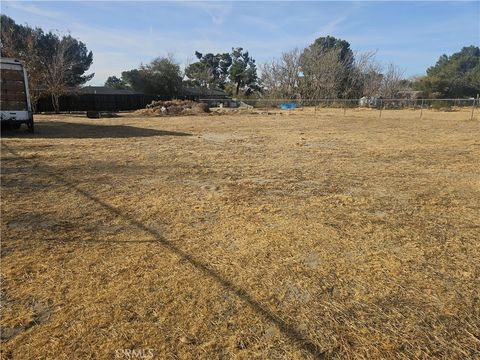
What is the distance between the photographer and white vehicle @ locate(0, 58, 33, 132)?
11448mm

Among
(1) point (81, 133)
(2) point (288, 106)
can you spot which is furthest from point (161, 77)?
(1) point (81, 133)

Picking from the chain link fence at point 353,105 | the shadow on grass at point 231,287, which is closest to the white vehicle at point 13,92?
the shadow on grass at point 231,287

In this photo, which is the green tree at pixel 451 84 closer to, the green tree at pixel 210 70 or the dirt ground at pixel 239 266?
the green tree at pixel 210 70

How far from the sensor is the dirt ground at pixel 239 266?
7.20 feet

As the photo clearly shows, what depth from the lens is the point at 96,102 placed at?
117ft

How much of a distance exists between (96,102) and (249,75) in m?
36.6

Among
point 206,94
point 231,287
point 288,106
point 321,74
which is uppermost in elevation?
point 321,74

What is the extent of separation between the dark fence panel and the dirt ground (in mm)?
29345

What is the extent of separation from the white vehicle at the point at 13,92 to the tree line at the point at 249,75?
20.4 meters

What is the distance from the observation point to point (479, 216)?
4465 millimetres

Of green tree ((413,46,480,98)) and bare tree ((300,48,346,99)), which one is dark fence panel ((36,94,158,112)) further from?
green tree ((413,46,480,98))

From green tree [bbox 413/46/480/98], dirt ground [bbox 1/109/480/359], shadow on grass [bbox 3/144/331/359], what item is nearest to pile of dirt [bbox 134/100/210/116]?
dirt ground [bbox 1/109/480/359]

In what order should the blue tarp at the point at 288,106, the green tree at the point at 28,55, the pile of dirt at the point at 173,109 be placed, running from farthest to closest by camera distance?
the blue tarp at the point at 288,106 < the pile of dirt at the point at 173,109 < the green tree at the point at 28,55

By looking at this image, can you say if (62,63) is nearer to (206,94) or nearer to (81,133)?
(81,133)
